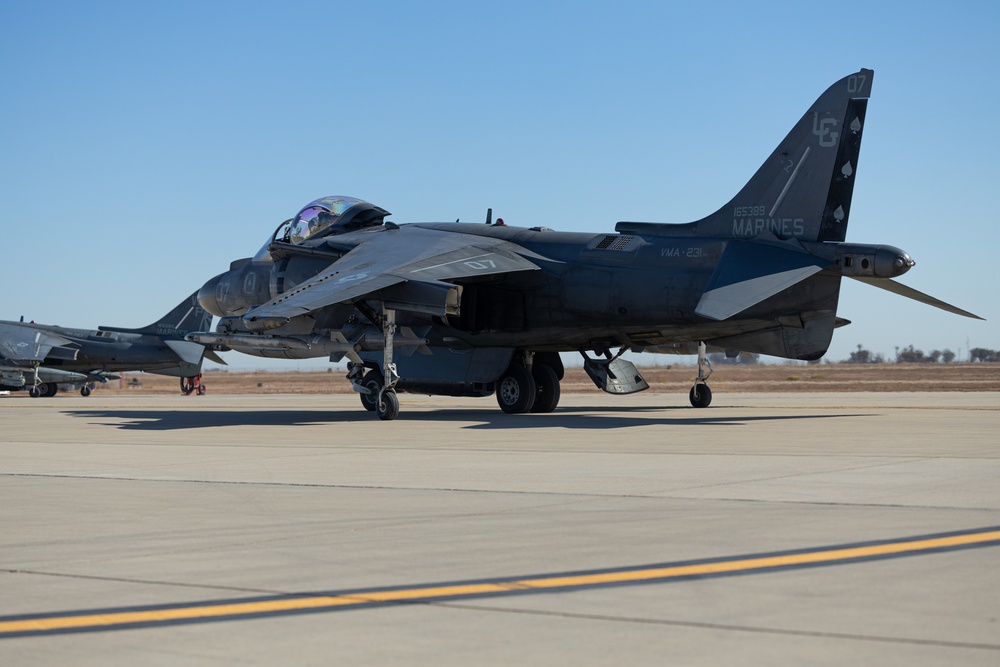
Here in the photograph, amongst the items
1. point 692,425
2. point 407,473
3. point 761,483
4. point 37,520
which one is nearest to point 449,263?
point 692,425

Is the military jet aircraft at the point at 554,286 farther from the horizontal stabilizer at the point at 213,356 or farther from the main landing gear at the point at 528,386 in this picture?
the horizontal stabilizer at the point at 213,356

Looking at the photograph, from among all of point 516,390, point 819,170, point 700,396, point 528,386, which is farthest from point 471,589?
point 700,396

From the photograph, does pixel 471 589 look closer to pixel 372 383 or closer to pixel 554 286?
pixel 554 286

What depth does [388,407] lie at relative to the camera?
2389 centimetres

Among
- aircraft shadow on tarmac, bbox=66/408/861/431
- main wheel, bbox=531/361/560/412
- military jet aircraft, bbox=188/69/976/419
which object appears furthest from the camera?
main wheel, bbox=531/361/560/412

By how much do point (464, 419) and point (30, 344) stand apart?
38291 mm

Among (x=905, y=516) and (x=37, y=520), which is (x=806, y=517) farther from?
(x=37, y=520)

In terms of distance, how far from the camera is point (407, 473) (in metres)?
12.4

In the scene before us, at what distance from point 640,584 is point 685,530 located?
1.98 m

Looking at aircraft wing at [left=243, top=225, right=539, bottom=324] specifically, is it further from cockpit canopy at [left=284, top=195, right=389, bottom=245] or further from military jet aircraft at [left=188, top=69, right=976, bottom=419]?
cockpit canopy at [left=284, top=195, right=389, bottom=245]

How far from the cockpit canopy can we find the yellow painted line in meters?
21.7

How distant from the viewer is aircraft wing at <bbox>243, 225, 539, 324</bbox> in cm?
2103

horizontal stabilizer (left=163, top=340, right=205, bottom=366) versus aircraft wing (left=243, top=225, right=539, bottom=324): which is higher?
aircraft wing (left=243, top=225, right=539, bottom=324)

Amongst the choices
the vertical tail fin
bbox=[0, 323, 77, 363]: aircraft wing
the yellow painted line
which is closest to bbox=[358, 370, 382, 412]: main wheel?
the vertical tail fin
